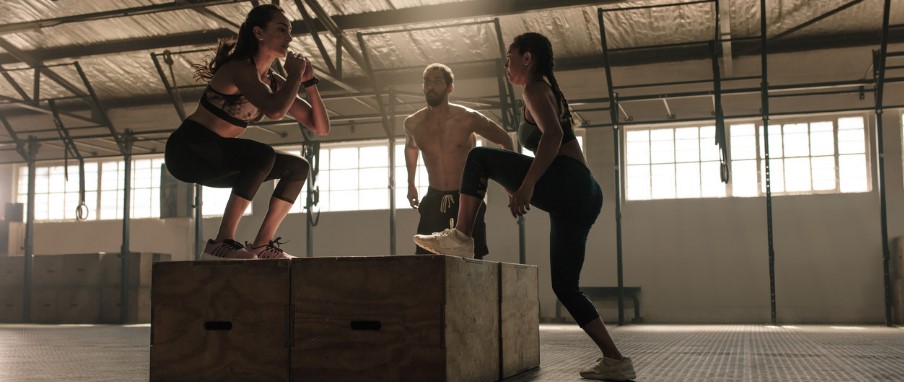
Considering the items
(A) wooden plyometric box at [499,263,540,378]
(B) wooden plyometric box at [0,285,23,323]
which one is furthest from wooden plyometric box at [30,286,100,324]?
(A) wooden plyometric box at [499,263,540,378]

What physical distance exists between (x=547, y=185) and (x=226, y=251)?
3.72 feet

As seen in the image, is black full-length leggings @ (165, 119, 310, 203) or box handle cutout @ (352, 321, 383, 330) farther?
black full-length leggings @ (165, 119, 310, 203)

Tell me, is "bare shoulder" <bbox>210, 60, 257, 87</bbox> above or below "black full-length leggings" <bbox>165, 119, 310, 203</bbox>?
above

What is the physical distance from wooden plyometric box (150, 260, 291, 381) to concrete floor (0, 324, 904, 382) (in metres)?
0.73

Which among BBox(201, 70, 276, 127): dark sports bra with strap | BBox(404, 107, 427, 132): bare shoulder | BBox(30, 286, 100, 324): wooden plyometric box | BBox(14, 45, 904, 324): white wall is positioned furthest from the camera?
BBox(30, 286, 100, 324): wooden plyometric box

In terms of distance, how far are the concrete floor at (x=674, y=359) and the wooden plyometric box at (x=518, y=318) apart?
7 centimetres

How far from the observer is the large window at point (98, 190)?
13.1 m

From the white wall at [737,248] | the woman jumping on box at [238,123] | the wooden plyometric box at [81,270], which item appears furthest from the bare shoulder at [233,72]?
the wooden plyometric box at [81,270]

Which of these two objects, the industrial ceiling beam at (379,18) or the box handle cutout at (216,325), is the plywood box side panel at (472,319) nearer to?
the box handle cutout at (216,325)

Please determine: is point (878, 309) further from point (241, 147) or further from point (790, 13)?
point (241, 147)

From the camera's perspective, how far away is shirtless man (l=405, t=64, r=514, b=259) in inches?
190

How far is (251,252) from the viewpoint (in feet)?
10.2

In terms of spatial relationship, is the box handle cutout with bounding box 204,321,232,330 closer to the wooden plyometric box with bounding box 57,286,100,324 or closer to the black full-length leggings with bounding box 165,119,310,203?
the black full-length leggings with bounding box 165,119,310,203

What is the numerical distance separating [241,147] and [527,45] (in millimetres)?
1091
